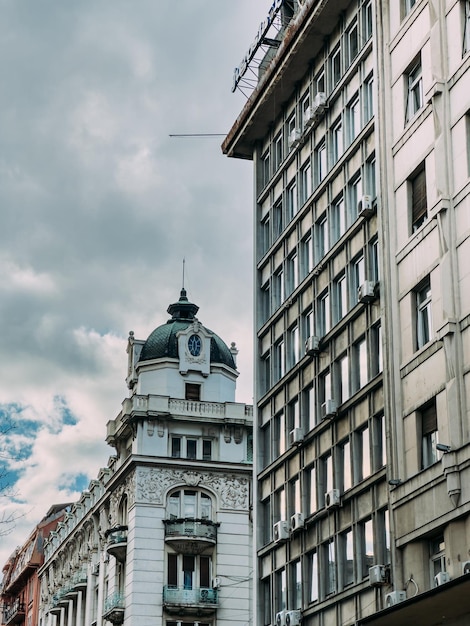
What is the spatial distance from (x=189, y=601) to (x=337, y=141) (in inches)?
1161

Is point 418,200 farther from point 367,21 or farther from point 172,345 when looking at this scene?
point 172,345

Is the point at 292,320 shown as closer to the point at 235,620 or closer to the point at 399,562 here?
the point at 399,562

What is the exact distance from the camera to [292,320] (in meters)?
42.2

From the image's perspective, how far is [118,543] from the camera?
6297 cm

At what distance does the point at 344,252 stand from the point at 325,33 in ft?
28.2

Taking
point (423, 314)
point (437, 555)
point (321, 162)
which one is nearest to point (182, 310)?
point (321, 162)

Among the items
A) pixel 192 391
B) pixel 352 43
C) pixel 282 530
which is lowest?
pixel 282 530

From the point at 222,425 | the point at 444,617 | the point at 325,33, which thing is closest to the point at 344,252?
the point at 325,33

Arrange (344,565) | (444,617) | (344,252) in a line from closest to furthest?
(444,617), (344,565), (344,252)

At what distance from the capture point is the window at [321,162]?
40719mm

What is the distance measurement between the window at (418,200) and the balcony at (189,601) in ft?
109

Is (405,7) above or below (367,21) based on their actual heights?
below

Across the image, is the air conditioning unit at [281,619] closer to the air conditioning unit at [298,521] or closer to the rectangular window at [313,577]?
the rectangular window at [313,577]

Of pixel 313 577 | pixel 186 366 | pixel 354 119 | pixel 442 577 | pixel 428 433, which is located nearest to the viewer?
pixel 442 577
